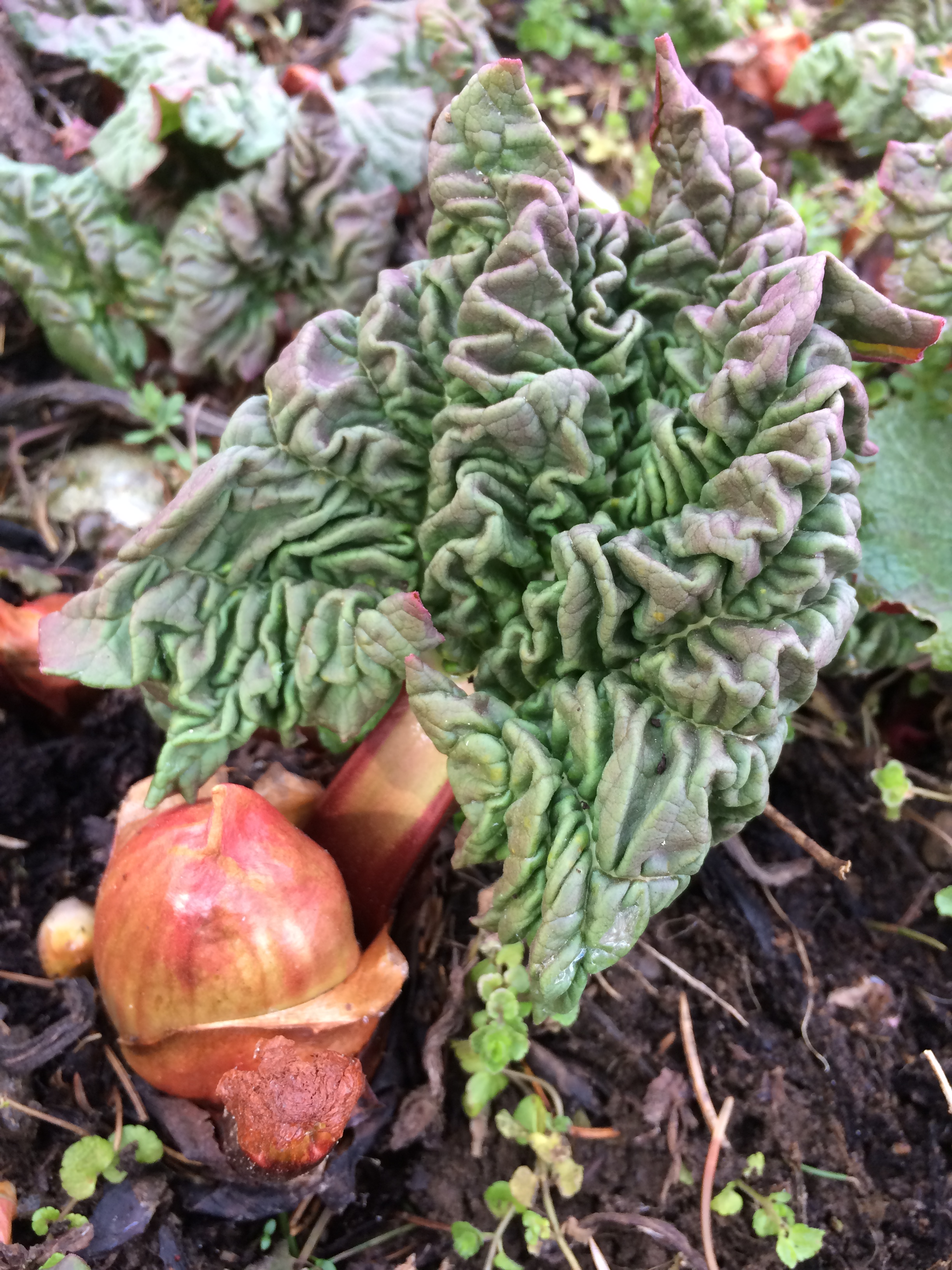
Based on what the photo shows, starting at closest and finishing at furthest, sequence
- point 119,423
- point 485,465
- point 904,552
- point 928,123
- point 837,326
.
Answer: point 837,326, point 485,465, point 928,123, point 904,552, point 119,423

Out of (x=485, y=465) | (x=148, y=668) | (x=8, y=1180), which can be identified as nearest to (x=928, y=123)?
(x=485, y=465)

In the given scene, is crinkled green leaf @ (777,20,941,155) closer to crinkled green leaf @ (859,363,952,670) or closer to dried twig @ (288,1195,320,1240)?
crinkled green leaf @ (859,363,952,670)

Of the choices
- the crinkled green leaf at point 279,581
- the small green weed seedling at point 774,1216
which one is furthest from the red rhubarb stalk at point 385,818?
the small green weed seedling at point 774,1216

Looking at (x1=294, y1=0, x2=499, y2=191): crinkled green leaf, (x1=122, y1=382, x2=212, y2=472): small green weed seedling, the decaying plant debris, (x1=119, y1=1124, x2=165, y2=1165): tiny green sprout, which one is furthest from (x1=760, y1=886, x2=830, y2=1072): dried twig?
(x1=294, y1=0, x2=499, y2=191): crinkled green leaf

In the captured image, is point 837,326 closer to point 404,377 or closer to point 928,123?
point 404,377

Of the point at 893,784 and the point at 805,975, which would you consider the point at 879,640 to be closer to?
the point at 893,784

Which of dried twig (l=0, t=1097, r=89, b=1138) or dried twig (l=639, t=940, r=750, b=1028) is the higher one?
dried twig (l=639, t=940, r=750, b=1028)
